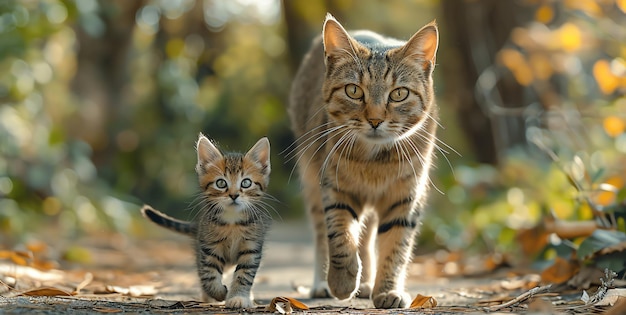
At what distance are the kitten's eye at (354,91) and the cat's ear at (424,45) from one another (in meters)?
0.30

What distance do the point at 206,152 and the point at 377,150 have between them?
0.91 m

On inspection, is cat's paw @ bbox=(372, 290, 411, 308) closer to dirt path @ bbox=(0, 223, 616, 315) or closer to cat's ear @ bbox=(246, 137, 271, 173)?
dirt path @ bbox=(0, 223, 616, 315)

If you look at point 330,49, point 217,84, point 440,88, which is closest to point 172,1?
point 217,84

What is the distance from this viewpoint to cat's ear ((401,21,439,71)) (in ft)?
12.7

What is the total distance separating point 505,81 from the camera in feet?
26.3

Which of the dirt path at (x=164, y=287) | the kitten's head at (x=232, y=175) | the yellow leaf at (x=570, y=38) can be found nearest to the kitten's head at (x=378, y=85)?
the kitten's head at (x=232, y=175)

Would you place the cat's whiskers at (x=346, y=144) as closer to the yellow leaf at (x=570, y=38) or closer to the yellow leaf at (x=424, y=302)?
the yellow leaf at (x=424, y=302)

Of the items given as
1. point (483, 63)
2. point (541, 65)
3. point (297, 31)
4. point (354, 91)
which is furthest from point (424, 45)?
point (297, 31)

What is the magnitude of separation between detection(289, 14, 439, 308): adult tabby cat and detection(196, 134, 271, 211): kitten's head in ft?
1.38

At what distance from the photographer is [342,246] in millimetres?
3814

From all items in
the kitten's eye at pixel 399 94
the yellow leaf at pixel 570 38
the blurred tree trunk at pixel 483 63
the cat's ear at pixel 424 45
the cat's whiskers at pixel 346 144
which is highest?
the blurred tree trunk at pixel 483 63

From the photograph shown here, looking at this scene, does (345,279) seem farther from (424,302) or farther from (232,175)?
(232,175)

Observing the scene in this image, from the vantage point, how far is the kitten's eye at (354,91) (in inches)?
150

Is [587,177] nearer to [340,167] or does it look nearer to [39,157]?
[340,167]
